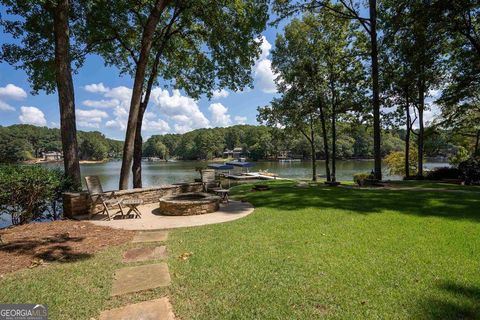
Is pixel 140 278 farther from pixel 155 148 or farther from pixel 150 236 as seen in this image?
pixel 155 148

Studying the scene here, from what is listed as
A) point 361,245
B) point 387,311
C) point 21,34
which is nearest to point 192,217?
point 361,245

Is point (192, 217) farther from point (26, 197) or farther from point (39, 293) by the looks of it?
point (39, 293)

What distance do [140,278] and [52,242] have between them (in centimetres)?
270

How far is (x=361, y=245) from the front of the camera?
4777mm

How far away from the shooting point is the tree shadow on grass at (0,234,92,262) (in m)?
4.51

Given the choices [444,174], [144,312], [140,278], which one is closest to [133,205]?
[140,278]

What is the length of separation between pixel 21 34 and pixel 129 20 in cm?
400

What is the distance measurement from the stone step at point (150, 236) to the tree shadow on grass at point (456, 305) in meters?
4.39

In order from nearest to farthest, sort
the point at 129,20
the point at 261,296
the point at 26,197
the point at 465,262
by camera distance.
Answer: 1. the point at 261,296
2. the point at 465,262
3. the point at 26,197
4. the point at 129,20

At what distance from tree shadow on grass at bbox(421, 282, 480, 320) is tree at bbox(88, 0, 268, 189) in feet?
29.0

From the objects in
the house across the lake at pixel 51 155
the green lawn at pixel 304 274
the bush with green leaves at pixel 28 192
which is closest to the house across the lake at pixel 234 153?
the house across the lake at pixel 51 155

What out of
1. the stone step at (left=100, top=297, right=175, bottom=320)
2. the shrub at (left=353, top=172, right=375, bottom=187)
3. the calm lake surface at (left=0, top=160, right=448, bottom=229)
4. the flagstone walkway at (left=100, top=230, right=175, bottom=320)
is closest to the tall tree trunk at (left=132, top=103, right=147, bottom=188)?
the flagstone walkway at (left=100, top=230, right=175, bottom=320)

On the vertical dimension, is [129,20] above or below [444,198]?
above

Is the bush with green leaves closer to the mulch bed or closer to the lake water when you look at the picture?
the mulch bed
